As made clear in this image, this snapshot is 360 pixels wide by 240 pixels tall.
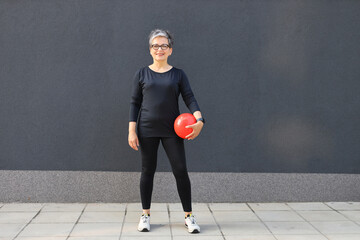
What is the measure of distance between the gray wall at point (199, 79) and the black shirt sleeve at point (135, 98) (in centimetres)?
81

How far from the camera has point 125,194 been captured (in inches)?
177

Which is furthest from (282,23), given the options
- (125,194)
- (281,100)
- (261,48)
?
(125,194)

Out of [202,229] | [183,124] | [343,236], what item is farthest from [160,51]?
[343,236]

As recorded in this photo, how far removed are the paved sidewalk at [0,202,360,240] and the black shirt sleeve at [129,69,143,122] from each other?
105 cm

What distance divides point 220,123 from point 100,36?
166 centimetres

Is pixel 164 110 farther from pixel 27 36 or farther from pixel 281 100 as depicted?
pixel 27 36

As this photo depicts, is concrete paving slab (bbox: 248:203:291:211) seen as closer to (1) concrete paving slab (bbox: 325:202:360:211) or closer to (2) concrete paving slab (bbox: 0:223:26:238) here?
(1) concrete paving slab (bbox: 325:202:360:211)

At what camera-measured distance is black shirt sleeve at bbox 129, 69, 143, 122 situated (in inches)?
143

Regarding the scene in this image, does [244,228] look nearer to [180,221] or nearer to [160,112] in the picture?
[180,221]

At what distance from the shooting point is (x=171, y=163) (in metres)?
3.60

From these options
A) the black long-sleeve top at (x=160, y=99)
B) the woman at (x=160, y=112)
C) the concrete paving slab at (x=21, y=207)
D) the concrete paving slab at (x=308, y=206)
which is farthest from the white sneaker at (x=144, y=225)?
the concrete paving slab at (x=308, y=206)

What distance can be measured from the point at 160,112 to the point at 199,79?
1.07 meters

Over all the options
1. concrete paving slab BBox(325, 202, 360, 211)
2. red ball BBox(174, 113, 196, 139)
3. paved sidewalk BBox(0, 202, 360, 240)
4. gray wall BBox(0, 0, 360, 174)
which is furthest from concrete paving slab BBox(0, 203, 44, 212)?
concrete paving slab BBox(325, 202, 360, 211)

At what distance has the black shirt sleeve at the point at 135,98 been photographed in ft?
11.9
